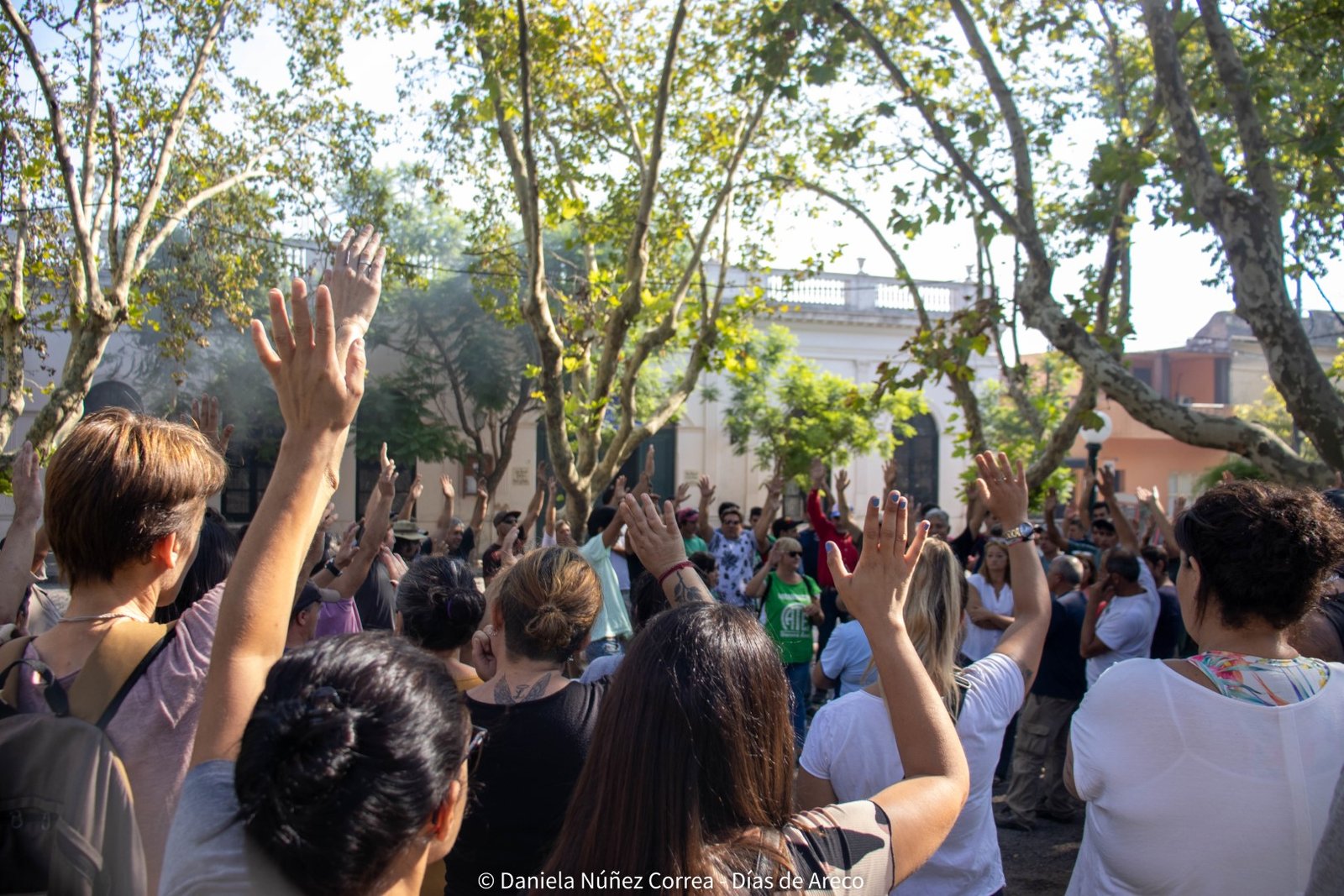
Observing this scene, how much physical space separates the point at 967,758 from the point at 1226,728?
67 centimetres

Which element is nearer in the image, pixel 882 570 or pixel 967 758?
pixel 882 570

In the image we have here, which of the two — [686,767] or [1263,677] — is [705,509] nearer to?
[1263,677]

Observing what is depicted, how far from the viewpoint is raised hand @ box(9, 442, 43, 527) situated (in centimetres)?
277

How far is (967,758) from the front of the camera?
9.02 ft

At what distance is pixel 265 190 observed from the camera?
1394cm

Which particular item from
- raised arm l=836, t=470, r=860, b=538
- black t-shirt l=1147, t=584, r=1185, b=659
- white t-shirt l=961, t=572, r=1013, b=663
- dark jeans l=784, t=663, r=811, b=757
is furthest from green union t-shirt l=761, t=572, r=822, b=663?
black t-shirt l=1147, t=584, r=1185, b=659

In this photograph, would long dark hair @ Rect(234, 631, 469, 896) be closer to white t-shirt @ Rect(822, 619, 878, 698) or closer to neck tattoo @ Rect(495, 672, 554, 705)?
neck tattoo @ Rect(495, 672, 554, 705)

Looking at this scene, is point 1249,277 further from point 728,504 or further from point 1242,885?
point 728,504

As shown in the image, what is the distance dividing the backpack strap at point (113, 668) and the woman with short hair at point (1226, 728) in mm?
1932

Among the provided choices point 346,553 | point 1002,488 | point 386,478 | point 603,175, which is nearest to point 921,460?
point 603,175

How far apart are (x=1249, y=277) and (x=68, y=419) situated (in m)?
9.82

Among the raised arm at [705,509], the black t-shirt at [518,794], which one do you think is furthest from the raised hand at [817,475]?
the black t-shirt at [518,794]

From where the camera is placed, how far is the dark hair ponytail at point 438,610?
3404 mm

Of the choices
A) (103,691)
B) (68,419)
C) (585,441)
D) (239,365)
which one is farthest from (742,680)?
(239,365)
